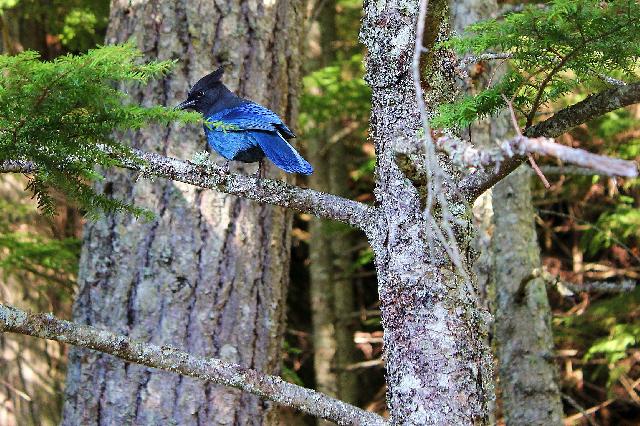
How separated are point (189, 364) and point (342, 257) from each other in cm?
505

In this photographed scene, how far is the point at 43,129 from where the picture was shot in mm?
2049

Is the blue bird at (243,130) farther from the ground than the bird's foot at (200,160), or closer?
farther from the ground

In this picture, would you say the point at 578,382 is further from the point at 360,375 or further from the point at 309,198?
the point at 309,198

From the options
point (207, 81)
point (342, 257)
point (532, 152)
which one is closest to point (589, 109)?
point (532, 152)

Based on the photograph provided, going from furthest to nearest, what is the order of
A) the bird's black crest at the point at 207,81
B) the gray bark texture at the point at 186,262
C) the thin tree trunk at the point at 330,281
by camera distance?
the thin tree trunk at the point at 330,281
the gray bark texture at the point at 186,262
the bird's black crest at the point at 207,81

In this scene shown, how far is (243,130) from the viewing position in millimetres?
2930

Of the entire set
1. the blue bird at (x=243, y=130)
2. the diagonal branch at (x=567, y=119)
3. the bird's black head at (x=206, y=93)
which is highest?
the bird's black head at (x=206, y=93)

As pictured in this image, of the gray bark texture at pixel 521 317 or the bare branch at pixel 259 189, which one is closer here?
the bare branch at pixel 259 189

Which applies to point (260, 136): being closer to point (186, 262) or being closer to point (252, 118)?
point (252, 118)

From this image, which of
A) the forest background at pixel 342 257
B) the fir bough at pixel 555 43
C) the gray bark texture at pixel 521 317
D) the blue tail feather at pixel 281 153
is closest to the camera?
the fir bough at pixel 555 43

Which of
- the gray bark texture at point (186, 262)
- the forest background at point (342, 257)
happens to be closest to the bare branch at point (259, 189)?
the gray bark texture at point (186, 262)

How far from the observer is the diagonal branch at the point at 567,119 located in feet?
6.50

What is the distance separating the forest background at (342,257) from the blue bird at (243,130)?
Result: 942 mm

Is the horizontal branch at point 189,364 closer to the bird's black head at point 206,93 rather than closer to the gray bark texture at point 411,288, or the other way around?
the gray bark texture at point 411,288
